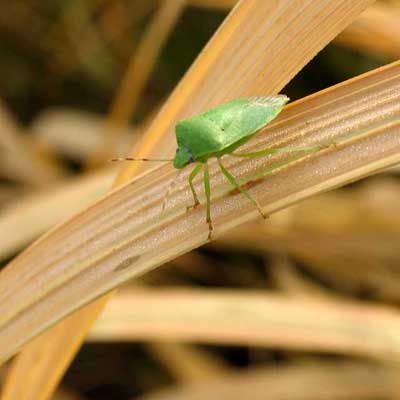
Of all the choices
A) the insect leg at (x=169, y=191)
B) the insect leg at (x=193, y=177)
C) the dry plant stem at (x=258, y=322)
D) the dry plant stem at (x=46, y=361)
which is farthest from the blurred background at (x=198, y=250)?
the insect leg at (x=169, y=191)

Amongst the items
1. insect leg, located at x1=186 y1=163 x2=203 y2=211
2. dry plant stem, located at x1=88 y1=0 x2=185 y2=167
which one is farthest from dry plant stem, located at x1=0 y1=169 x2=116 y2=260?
insect leg, located at x1=186 y1=163 x2=203 y2=211

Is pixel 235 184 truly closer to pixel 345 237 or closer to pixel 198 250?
pixel 345 237

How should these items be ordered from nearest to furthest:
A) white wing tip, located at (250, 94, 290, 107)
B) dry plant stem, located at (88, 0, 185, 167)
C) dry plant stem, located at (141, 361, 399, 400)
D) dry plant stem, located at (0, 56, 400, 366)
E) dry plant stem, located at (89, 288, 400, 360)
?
1. dry plant stem, located at (0, 56, 400, 366)
2. white wing tip, located at (250, 94, 290, 107)
3. dry plant stem, located at (89, 288, 400, 360)
4. dry plant stem, located at (141, 361, 399, 400)
5. dry plant stem, located at (88, 0, 185, 167)

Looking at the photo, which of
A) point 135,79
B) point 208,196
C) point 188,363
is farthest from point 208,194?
point 135,79

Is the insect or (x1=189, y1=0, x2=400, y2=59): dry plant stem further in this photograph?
(x1=189, y1=0, x2=400, y2=59): dry plant stem

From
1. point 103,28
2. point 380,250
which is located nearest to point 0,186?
point 103,28

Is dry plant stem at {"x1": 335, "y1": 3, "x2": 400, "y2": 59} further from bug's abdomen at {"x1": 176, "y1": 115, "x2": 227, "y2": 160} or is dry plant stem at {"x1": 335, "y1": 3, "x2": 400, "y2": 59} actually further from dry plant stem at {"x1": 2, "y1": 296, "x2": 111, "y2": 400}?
dry plant stem at {"x1": 2, "y1": 296, "x2": 111, "y2": 400}

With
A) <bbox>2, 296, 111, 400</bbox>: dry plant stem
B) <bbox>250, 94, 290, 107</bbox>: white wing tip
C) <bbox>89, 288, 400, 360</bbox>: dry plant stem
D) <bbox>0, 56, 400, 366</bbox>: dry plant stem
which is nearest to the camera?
<bbox>0, 56, 400, 366</bbox>: dry plant stem
